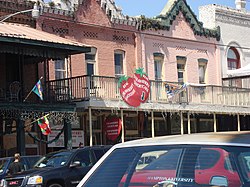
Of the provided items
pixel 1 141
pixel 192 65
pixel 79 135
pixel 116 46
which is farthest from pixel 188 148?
pixel 192 65

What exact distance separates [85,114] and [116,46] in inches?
159

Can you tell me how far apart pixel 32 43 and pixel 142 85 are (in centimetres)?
682

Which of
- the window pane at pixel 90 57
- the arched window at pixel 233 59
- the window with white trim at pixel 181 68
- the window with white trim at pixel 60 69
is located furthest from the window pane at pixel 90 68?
the arched window at pixel 233 59

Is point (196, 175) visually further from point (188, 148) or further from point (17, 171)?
point (17, 171)

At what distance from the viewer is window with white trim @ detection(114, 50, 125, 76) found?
98.0ft

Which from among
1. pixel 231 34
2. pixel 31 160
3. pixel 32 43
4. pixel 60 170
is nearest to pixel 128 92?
pixel 32 43

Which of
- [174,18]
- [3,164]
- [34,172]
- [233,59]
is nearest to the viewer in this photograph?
[34,172]

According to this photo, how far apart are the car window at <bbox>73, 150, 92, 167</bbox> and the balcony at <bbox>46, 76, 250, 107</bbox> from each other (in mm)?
7366

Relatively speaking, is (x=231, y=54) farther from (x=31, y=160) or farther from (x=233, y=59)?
(x=31, y=160)

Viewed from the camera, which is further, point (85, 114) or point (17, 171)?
point (85, 114)

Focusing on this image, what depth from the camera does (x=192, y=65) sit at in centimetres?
3353

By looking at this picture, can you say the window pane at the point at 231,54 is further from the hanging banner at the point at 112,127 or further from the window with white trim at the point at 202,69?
the hanging banner at the point at 112,127

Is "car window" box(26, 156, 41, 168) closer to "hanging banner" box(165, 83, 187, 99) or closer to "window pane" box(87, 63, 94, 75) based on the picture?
"window pane" box(87, 63, 94, 75)

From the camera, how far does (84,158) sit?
16.9 meters
